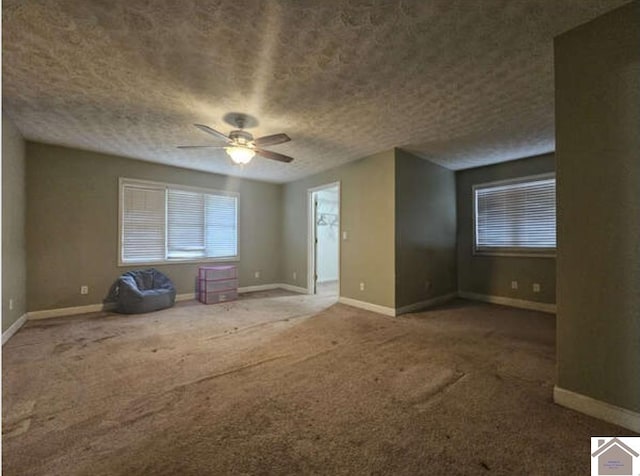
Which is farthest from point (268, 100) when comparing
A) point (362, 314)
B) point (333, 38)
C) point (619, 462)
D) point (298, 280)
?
point (298, 280)

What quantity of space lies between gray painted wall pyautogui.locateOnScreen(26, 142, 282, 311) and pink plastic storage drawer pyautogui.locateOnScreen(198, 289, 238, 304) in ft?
1.91

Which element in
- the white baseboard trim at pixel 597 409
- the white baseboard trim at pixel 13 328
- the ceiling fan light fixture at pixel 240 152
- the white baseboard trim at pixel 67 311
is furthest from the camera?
the white baseboard trim at pixel 67 311

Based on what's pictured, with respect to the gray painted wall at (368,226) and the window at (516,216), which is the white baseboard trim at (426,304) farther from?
the window at (516,216)

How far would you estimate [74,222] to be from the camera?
4.29 metres

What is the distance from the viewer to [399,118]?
317 cm

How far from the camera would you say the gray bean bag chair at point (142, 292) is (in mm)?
4258

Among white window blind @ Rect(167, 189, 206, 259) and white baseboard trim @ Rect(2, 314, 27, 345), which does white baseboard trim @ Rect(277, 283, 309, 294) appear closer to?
white window blind @ Rect(167, 189, 206, 259)

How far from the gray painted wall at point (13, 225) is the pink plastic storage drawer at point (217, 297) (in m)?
2.29

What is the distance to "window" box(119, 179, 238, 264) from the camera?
15.7 feet

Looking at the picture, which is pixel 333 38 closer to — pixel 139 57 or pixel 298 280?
pixel 139 57

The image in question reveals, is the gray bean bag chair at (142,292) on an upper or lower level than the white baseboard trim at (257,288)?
upper

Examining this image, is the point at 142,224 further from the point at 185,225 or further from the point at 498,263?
the point at 498,263

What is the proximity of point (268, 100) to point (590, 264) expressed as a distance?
2.90 metres

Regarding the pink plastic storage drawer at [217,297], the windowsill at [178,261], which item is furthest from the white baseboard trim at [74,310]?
the windowsill at [178,261]
